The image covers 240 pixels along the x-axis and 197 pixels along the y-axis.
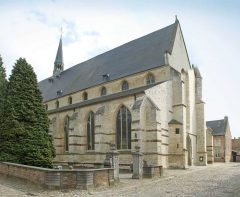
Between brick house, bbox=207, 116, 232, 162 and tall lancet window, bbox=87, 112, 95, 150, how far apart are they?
2530 centimetres

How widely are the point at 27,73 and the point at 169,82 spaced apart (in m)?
11.9

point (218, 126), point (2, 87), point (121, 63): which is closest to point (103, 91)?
point (121, 63)

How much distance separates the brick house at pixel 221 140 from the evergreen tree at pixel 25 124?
3483 centimetres

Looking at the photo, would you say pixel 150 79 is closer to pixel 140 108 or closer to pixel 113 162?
pixel 140 108

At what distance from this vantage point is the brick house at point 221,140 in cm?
4834

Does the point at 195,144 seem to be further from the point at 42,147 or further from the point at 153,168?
the point at 42,147

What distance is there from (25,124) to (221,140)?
124 feet

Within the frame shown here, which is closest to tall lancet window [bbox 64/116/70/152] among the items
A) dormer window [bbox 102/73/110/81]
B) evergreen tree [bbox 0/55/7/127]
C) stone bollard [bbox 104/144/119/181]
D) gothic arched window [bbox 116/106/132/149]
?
dormer window [bbox 102/73/110/81]

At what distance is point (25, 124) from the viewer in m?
19.0

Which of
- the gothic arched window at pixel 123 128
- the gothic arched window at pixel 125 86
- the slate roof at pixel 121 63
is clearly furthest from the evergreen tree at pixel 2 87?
the gothic arched window at pixel 125 86

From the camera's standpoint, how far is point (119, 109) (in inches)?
1058

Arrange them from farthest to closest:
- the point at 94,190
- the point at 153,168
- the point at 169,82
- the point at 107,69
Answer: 1. the point at 107,69
2. the point at 169,82
3. the point at 153,168
4. the point at 94,190

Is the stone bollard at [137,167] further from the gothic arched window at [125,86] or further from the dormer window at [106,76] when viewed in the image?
the dormer window at [106,76]

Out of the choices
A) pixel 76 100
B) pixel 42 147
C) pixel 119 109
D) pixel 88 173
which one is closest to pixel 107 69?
pixel 76 100
